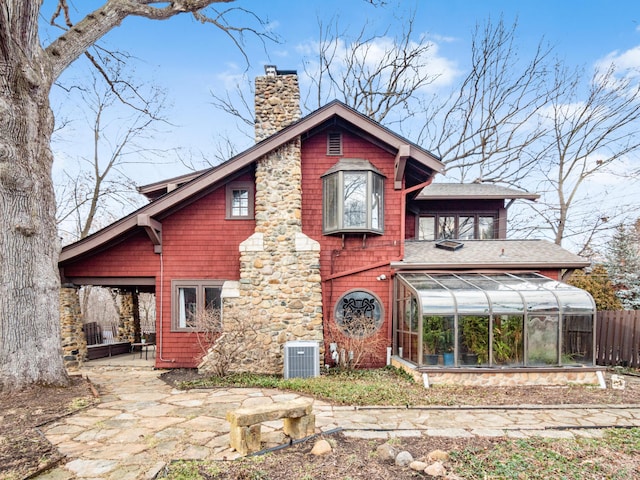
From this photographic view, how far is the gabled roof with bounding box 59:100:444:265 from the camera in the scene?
8492 millimetres

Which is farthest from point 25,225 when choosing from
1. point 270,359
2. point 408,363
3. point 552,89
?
point 552,89

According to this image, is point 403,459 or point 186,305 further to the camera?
point 186,305

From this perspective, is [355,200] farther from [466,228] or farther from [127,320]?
[127,320]

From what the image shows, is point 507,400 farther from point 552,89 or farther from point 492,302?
point 552,89

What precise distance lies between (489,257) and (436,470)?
21.2ft

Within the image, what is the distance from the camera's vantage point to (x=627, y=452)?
4.24 m

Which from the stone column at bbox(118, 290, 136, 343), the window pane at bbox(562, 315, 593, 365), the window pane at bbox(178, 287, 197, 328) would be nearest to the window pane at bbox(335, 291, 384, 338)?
the window pane at bbox(178, 287, 197, 328)

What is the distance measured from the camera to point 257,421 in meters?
4.03

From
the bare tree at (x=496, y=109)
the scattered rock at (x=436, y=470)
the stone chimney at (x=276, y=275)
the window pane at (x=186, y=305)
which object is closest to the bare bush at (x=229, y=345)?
the stone chimney at (x=276, y=275)

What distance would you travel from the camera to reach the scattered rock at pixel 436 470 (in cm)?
362

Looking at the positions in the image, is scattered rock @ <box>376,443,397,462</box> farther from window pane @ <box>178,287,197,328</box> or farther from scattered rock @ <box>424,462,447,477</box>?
window pane @ <box>178,287,197,328</box>

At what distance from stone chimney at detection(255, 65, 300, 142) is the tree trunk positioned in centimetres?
481

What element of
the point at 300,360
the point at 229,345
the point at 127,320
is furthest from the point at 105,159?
the point at 300,360

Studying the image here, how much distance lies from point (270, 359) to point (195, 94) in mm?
12113
